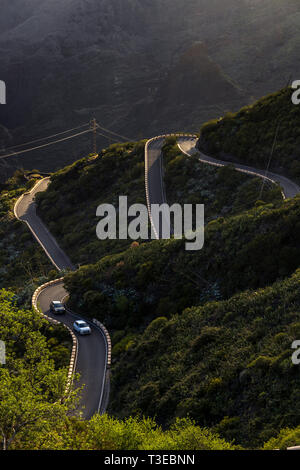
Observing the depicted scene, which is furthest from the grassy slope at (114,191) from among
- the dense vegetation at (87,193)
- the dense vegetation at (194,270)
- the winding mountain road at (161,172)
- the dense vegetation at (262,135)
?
the dense vegetation at (194,270)

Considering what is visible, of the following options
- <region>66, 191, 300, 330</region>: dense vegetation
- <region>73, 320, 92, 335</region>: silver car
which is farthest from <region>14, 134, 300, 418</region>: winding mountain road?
<region>66, 191, 300, 330</region>: dense vegetation

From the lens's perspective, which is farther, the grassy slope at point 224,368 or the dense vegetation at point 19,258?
the dense vegetation at point 19,258

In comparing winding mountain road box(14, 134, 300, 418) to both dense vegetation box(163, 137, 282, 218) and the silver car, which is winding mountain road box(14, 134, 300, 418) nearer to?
the silver car

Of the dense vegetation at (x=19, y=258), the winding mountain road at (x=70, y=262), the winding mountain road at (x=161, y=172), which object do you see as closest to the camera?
the winding mountain road at (x=70, y=262)

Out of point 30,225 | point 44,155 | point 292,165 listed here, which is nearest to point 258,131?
point 292,165

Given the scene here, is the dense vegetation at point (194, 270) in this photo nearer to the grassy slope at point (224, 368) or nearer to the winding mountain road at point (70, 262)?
the winding mountain road at point (70, 262)

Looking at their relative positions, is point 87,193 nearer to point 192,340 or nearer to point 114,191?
point 114,191

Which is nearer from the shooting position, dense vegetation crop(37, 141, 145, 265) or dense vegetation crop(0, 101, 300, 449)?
dense vegetation crop(0, 101, 300, 449)
